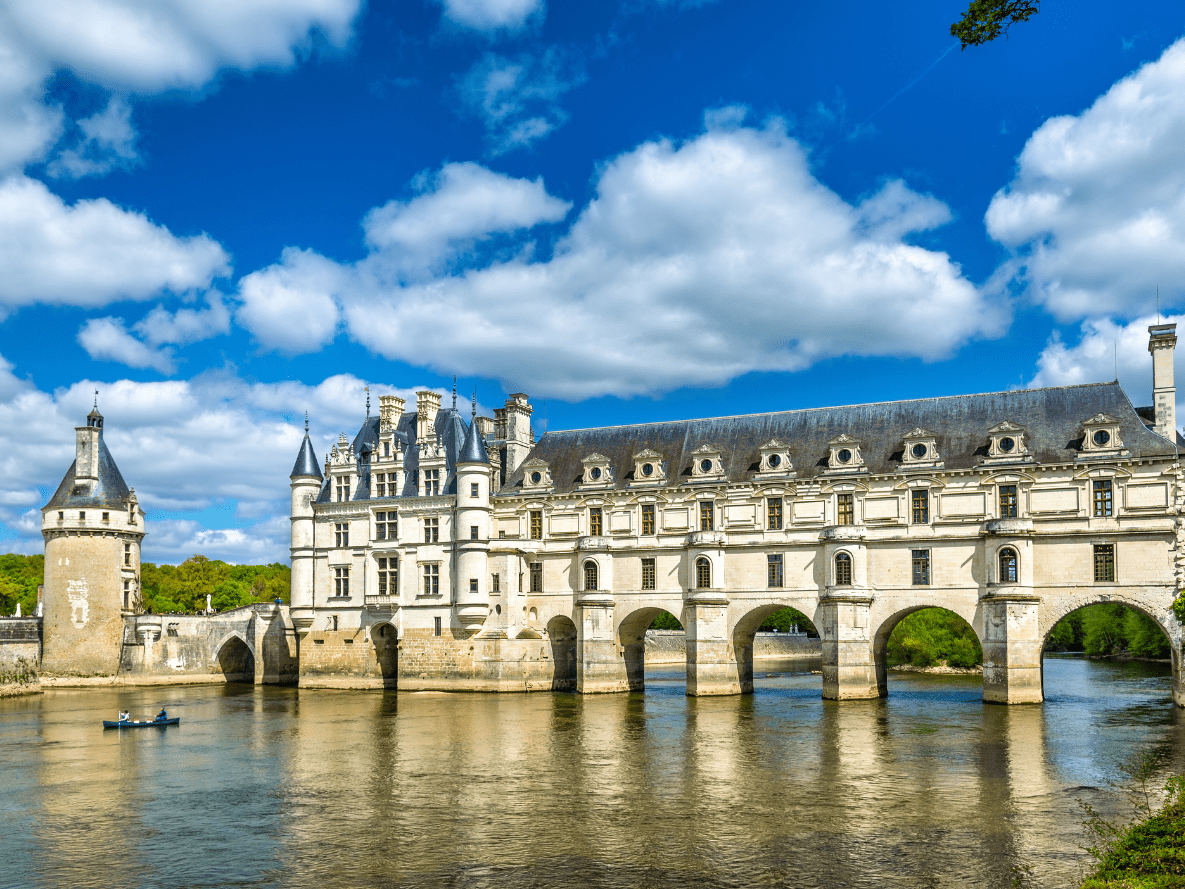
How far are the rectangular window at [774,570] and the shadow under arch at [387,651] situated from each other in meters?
22.2

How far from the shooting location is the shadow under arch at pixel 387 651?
60719 mm

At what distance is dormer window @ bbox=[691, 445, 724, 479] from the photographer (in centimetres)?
5562

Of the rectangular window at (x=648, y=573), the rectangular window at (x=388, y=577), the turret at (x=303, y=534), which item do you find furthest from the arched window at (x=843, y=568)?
the turret at (x=303, y=534)

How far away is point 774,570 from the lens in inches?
2101

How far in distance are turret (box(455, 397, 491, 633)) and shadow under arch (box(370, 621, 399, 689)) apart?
19.3 ft

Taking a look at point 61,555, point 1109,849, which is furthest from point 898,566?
point 61,555

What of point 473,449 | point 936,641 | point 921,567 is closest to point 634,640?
point 473,449

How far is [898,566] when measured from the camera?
166 ft

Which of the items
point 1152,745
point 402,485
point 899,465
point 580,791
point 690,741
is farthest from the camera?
point 402,485

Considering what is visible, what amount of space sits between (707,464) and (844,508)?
792cm

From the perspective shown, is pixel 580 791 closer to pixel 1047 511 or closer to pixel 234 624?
pixel 1047 511

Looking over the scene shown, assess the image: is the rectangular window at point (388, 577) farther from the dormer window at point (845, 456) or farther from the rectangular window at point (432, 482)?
the dormer window at point (845, 456)

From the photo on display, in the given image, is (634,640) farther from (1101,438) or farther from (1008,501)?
(1101,438)

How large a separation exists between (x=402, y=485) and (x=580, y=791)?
36.2m
